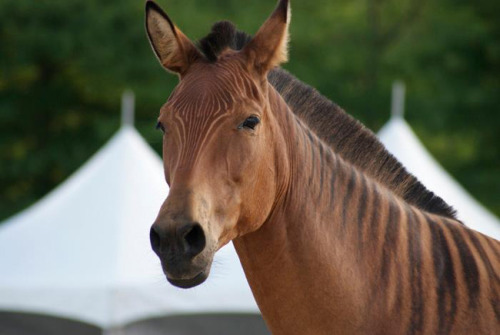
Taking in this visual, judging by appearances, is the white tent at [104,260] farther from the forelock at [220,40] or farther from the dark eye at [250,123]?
the dark eye at [250,123]

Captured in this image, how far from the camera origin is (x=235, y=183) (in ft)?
11.1

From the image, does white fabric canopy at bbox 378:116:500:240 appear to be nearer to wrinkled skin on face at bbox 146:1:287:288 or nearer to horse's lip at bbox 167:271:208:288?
wrinkled skin on face at bbox 146:1:287:288

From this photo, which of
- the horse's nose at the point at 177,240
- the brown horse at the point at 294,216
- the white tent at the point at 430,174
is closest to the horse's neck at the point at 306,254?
the brown horse at the point at 294,216

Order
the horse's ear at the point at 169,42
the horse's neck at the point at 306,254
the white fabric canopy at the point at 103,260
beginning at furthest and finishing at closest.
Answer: the white fabric canopy at the point at 103,260
the horse's ear at the point at 169,42
the horse's neck at the point at 306,254

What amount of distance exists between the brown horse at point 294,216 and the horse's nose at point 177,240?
0.09m

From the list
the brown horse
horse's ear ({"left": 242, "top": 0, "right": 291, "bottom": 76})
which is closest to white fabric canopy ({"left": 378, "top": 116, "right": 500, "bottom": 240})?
the brown horse

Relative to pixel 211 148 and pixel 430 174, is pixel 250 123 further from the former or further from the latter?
Answer: pixel 430 174

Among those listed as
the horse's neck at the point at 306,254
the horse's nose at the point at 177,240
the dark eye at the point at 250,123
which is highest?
the dark eye at the point at 250,123

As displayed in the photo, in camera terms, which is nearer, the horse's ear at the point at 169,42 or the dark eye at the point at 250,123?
the dark eye at the point at 250,123

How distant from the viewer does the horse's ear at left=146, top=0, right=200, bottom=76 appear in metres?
3.65

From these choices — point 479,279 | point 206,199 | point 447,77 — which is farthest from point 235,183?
point 447,77

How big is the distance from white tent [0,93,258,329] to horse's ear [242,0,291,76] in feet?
17.4

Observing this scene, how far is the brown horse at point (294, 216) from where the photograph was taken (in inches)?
134

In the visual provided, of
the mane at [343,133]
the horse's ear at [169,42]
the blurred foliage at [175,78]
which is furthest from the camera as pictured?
the blurred foliage at [175,78]
